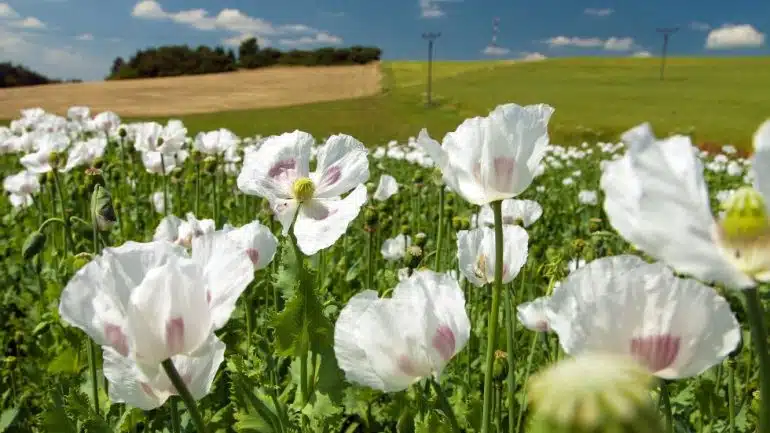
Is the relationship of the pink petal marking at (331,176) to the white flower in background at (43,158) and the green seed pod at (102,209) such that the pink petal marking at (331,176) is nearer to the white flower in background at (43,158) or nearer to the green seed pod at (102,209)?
the green seed pod at (102,209)

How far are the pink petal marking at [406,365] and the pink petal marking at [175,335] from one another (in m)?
0.35

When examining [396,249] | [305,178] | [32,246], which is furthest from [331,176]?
[396,249]

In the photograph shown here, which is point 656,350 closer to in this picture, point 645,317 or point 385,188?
point 645,317

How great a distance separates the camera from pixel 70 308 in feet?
3.13

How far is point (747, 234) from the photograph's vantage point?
0.73m

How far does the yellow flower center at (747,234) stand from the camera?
730mm

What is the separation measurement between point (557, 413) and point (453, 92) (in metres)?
51.7

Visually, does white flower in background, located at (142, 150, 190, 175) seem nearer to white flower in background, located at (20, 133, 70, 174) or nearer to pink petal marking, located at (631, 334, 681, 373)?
white flower in background, located at (20, 133, 70, 174)

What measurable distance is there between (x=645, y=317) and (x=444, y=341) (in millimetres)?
372

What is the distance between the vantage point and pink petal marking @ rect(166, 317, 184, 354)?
94 cm

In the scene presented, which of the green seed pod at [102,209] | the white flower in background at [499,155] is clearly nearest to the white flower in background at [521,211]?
the green seed pod at [102,209]

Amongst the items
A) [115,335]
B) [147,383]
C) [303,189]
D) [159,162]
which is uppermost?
[303,189]

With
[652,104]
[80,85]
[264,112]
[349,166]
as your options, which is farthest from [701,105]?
[349,166]

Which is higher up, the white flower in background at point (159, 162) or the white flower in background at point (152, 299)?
the white flower in background at point (152, 299)
